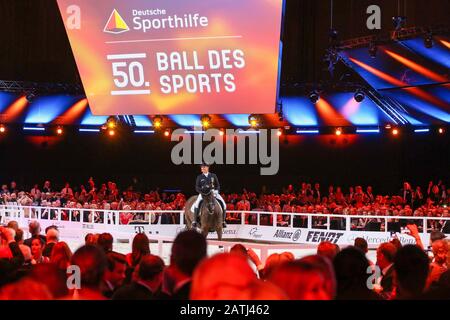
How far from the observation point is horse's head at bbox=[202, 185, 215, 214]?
1460 cm

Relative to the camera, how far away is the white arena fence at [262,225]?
1620cm

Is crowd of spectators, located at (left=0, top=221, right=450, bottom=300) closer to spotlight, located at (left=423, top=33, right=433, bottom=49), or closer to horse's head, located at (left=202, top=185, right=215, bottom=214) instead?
horse's head, located at (left=202, top=185, right=215, bottom=214)

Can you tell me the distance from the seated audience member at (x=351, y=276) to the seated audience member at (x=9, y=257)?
7.53 ft

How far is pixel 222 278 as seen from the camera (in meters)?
2.38

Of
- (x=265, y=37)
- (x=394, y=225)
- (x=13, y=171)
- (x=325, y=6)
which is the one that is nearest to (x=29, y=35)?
(x=13, y=171)

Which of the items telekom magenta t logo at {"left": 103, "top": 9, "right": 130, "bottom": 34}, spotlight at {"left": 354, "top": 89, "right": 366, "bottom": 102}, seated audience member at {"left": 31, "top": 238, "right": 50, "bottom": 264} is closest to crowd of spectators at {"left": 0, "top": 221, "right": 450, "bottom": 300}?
seated audience member at {"left": 31, "top": 238, "right": 50, "bottom": 264}

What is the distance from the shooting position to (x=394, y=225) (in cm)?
1627

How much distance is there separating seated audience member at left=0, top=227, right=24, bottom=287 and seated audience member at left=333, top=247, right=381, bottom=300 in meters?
2.29

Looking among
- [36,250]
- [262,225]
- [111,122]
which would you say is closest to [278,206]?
[262,225]

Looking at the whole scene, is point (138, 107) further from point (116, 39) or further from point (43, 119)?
point (43, 119)

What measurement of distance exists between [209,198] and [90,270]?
11.3 meters

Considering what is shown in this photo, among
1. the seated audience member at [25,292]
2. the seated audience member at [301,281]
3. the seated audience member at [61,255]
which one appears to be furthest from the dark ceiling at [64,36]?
the seated audience member at [25,292]

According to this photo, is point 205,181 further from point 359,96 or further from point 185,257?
point 185,257

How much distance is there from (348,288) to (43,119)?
2283 centimetres
